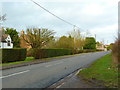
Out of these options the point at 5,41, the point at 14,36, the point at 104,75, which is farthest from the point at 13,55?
the point at 14,36

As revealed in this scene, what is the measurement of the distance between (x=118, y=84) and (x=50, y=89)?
2.90 m

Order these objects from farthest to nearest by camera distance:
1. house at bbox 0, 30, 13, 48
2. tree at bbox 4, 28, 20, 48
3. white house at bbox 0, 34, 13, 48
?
tree at bbox 4, 28, 20, 48 < white house at bbox 0, 34, 13, 48 < house at bbox 0, 30, 13, 48

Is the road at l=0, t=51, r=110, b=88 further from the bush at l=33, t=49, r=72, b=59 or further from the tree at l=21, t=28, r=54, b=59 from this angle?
the tree at l=21, t=28, r=54, b=59

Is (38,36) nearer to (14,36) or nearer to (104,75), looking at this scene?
→ (104,75)

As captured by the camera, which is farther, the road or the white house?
the white house

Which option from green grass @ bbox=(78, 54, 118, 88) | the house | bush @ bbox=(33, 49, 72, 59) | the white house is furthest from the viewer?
the white house

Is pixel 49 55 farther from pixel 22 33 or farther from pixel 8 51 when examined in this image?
pixel 22 33

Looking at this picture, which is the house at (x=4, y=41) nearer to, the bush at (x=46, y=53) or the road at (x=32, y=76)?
the bush at (x=46, y=53)

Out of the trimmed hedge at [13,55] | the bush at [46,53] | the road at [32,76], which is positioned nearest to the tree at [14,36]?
the bush at [46,53]

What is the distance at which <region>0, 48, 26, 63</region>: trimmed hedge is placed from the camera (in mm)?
18781

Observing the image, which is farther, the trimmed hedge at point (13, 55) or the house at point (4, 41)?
the house at point (4, 41)

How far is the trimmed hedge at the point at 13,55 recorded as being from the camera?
1878 cm

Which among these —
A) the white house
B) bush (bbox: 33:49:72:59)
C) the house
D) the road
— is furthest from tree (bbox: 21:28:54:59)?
the road

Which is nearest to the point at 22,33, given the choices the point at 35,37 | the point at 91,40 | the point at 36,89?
the point at 35,37
